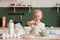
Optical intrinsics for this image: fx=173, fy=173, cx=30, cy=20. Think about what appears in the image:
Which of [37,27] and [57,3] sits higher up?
[57,3]

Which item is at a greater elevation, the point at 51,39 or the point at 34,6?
the point at 34,6

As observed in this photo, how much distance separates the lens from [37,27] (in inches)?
119

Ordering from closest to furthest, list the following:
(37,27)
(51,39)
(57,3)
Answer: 1. (51,39)
2. (37,27)
3. (57,3)

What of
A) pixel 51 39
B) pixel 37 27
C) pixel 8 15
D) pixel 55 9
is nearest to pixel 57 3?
pixel 55 9

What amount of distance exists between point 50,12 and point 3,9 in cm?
129

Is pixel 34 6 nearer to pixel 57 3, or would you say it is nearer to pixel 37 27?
pixel 57 3

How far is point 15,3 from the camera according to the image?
4.68m

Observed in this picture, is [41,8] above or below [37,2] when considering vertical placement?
below

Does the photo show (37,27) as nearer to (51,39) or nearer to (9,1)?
(51,39)

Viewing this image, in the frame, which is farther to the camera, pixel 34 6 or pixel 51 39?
pixel 34 6

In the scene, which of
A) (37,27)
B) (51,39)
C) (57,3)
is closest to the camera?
(51,39)

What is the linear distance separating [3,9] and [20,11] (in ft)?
1.53

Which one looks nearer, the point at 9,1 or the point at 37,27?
the point at 37,27

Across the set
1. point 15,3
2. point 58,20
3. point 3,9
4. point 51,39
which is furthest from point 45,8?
point 51,39
